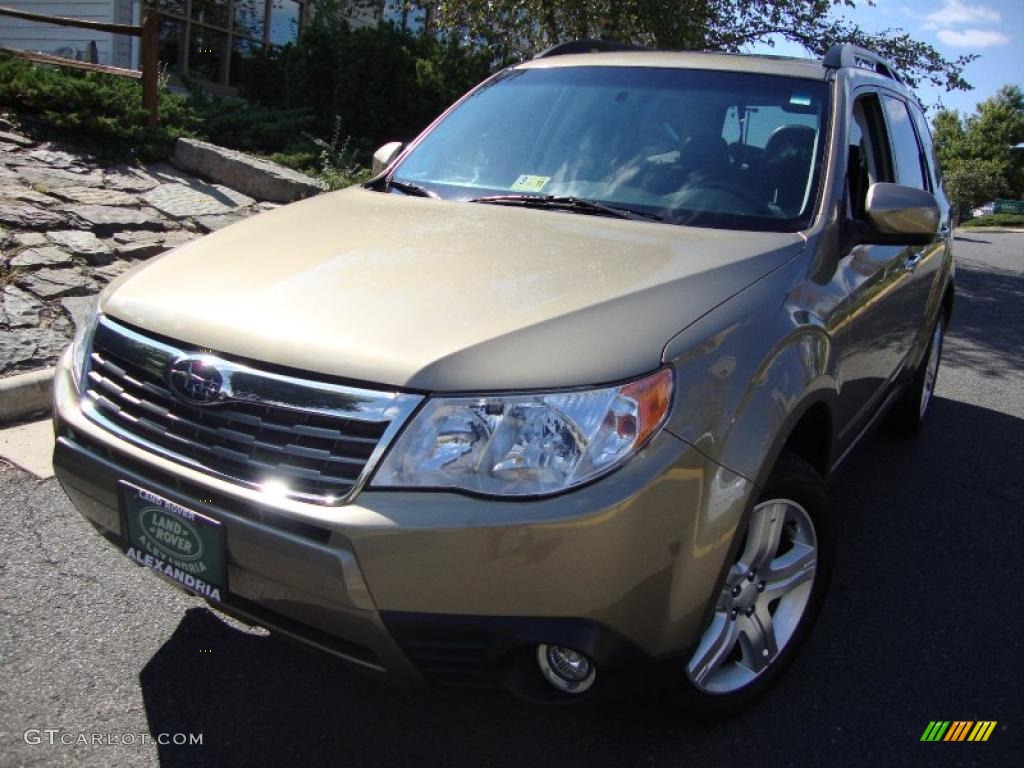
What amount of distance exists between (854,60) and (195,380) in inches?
113

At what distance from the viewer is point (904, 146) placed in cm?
416

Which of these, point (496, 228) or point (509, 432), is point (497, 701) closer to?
point (509, 432)

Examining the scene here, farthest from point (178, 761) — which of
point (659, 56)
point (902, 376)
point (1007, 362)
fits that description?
point (1007, 362)

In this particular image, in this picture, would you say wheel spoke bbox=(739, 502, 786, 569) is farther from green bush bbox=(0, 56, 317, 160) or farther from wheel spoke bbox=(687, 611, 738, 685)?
green bush bbox=(0, 56, 317, 160)

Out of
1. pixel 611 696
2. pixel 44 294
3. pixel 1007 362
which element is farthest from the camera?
pixel 1007 362

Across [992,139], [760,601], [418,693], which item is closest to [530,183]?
[760,601]

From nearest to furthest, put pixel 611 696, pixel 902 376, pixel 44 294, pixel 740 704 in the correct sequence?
pixel 611 696
pixel 740 704
pixel 902 376
pixel 44 294

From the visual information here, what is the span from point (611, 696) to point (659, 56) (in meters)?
2.61

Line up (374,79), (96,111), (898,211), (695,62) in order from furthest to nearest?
(374,79), (96,111), (695,62), (898,211)

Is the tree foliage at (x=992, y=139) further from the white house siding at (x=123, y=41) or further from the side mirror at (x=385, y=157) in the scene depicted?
the side mirror at (x=385, y=157)

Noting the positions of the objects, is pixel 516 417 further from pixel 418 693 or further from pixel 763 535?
pixel 418 693

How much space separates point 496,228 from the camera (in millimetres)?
2803

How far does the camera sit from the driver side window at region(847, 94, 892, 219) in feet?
10.5

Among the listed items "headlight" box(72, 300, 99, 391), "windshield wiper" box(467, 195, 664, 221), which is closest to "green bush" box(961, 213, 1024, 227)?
"windshield wiper" box(467, 195, 664, 221)
